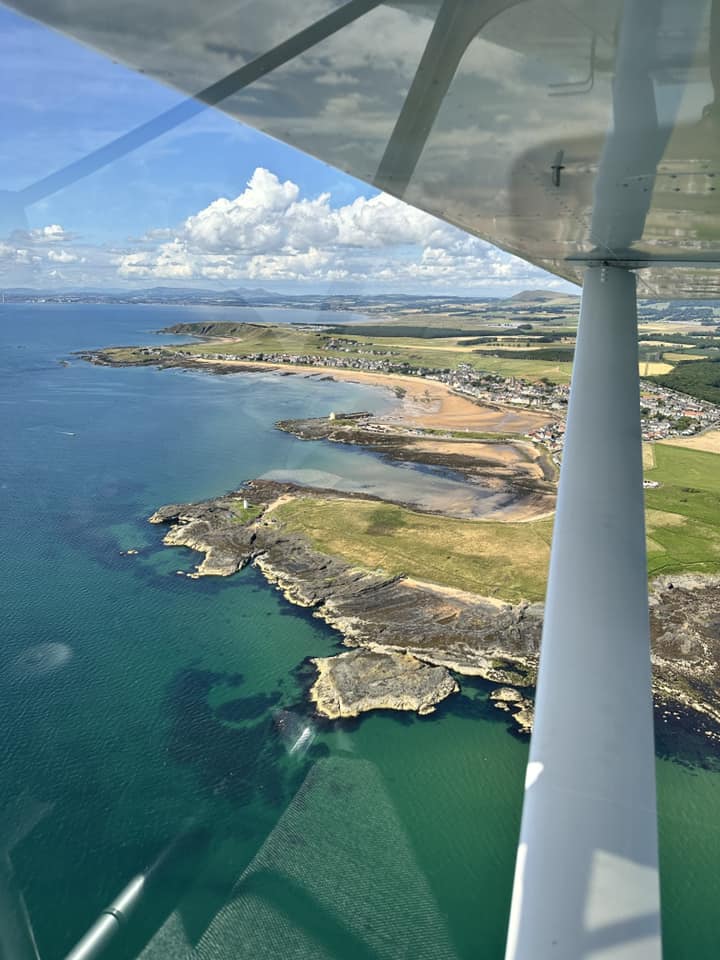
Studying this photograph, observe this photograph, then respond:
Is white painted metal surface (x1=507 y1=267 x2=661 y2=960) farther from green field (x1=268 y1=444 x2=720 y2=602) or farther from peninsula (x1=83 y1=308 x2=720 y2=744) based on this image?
green field (x1=268 y1=444 x2=720 y2=602)

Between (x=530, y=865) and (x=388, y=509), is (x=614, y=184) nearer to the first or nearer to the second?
(x=530, y=865)

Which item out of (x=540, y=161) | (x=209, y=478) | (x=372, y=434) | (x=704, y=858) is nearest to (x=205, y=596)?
(x=209, y=478)

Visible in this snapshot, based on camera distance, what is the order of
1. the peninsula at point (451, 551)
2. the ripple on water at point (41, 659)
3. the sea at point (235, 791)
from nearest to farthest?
1. the sea at point (235, 791)
2. the peninsula at point (451, 551)
3. the ripple on water at point (41, 659)

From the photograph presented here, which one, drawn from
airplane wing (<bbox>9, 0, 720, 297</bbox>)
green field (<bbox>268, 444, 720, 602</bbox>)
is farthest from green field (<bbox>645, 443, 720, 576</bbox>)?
airplane wing (<bbox>9, 0, 720, 297</bbox>)

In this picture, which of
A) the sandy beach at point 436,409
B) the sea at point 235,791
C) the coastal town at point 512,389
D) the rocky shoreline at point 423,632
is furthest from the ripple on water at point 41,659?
Result: the sandy beach at point 436,409

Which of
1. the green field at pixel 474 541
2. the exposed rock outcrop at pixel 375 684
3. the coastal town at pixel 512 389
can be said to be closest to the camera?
the exposed rock outcrop at pixel 375 684

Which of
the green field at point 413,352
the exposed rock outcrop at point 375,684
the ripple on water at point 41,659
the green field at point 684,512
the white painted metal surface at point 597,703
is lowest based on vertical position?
the green field at point 684,512

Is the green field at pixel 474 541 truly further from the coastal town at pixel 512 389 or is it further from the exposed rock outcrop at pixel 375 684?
the coastal town at pixel 512 389
